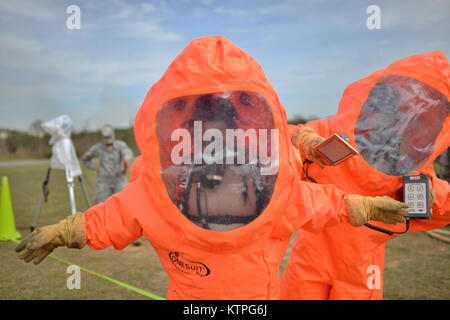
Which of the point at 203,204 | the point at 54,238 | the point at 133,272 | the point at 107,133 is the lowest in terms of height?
the point at 133,272

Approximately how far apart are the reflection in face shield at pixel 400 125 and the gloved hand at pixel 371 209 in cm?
36

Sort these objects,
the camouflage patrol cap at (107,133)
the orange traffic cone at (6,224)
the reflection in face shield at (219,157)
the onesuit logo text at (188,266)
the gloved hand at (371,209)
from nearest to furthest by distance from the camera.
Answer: the reflection in face shield at (219,157) < the onesuit logo text at (188,266) < the gloved hand at (371,209) < the orange traffic cone at (6,224) < the camouflage patrol cap at (107,133)

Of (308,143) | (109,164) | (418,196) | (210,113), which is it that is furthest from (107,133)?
(418,196)

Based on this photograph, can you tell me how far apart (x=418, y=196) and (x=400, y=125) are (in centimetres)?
43

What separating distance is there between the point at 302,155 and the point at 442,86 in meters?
0.95

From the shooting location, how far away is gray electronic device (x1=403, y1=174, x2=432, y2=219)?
2053 mm

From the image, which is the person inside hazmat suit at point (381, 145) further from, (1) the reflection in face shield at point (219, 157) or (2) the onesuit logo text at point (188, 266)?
(2) the onesuit logo text at point (188, 266)

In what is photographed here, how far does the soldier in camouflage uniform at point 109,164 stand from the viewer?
5695 mm

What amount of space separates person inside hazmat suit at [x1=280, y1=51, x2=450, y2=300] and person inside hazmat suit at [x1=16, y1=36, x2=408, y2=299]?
65 centimetres

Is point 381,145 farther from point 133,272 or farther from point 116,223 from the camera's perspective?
point 133,272

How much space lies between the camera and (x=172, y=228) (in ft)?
4.98

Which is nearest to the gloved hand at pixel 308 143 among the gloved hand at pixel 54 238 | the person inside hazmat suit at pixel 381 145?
the person inside hazmat suit at pixel 381 145

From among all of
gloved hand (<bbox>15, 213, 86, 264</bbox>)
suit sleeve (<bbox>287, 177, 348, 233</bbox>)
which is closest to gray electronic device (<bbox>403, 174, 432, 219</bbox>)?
suit sleeve (<bbox>287, 177, 348, 233</bbox>)

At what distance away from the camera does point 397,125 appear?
6.96 ft
